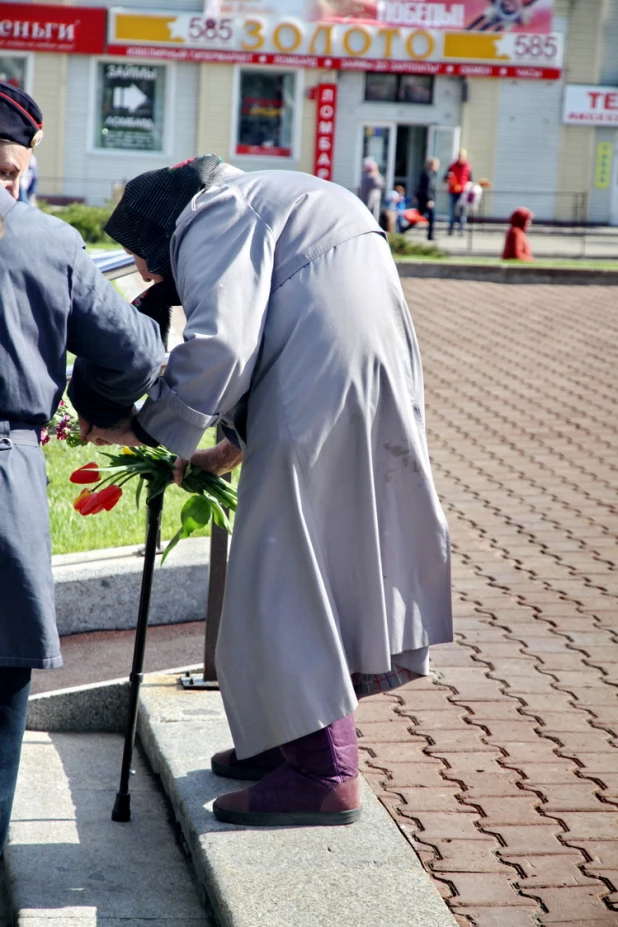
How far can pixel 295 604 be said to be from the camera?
2938 mm

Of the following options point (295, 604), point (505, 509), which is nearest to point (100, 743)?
point (295, 604)

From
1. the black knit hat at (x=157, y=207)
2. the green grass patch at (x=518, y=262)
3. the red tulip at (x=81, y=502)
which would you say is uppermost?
the black knit hat at (x=157, y=207)

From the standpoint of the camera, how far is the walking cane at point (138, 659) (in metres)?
3.29

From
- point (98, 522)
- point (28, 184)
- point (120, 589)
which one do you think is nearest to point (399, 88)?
point (28, 184)

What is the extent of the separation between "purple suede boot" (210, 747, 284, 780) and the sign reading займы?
29.3 metres

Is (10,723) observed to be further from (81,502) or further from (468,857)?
(468,857)

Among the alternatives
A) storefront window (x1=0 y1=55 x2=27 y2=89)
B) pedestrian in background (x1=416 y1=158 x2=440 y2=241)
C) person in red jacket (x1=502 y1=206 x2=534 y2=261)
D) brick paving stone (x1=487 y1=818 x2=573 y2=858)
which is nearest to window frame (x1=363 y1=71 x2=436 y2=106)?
pedestrian in background (x1=416 y1=158 x2=440 y2=241)

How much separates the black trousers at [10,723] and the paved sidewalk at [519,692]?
3.31 ft

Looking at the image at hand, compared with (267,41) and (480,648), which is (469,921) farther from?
(267,41)

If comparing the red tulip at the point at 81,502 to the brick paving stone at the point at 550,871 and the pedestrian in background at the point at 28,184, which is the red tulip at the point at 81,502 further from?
the brick paving stone at the point at 550,871

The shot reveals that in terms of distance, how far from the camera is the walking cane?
329cm

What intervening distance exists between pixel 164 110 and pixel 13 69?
3734mm

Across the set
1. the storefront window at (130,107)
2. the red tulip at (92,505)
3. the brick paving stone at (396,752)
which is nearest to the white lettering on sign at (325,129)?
the storefront window at (130,107)

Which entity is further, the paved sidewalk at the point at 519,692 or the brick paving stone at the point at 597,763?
the brick paving stone at the point at 597,763
